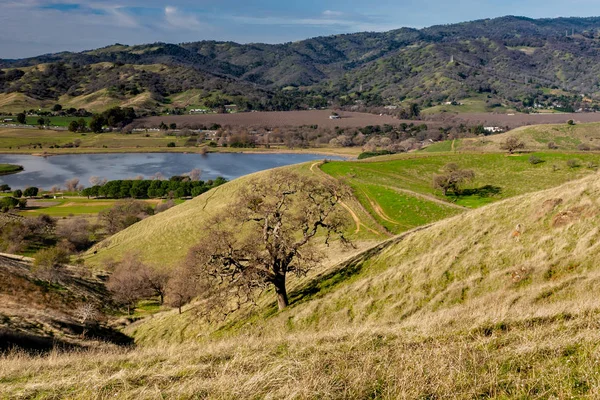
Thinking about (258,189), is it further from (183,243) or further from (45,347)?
(183,243)

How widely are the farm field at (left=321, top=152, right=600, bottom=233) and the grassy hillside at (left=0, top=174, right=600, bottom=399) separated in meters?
22.6

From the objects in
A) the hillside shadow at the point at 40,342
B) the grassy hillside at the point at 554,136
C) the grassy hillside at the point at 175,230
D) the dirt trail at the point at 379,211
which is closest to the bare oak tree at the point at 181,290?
the hillside shadow at the point at 40,342

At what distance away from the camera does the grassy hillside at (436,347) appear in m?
6.76

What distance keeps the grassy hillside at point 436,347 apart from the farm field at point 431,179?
2258 cm

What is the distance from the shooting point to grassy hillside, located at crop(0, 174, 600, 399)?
6758 mm

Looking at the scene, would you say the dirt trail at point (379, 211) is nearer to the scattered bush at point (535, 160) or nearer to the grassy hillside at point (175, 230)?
the grassy hillside at point (175, 230)

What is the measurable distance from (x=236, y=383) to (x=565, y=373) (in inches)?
219

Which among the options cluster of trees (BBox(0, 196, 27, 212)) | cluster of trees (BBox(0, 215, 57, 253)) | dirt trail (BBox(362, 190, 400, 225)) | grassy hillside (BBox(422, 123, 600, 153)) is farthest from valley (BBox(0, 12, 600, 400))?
grassy hillside (BBox(422, 123, 600, 153))

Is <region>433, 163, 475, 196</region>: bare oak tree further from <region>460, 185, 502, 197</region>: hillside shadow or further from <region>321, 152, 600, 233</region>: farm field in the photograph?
<region>460, 185, 502, 197</region>: hillside shadow

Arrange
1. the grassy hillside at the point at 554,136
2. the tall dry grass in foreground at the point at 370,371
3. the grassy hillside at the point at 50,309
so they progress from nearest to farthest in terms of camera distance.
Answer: the tall dry grass in foreground at the point at 370,371 < the grassy hillside at the point at 50,309 < the grassy hillside at the point at 554,136

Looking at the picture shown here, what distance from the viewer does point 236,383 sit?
708 centimetres

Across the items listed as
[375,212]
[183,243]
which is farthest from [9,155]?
[375,212]

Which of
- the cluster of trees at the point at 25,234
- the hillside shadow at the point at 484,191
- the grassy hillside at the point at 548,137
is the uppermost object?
the grassy hillside at the point at 548,137

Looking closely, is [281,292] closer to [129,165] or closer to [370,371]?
[370,371]
